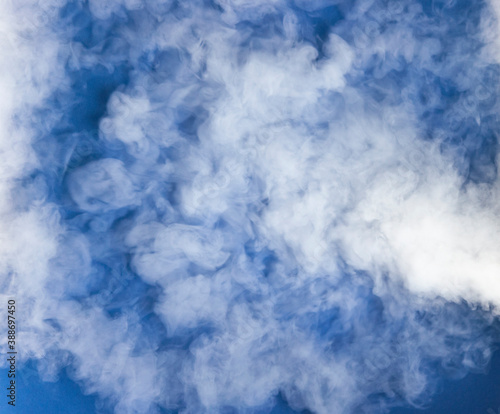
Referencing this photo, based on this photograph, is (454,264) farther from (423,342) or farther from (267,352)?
(267,352)

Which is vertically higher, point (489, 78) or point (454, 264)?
point (489, 78)

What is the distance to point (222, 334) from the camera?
72.9 inches

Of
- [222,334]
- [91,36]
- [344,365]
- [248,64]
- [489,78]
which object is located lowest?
[222,334]

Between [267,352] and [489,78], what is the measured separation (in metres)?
1.52

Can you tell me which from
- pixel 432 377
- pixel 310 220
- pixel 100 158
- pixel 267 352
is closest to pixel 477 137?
pixel 310 220

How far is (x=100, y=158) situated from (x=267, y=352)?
3.69ft

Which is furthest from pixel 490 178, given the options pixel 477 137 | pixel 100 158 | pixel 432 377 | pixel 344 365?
pixel 100 158

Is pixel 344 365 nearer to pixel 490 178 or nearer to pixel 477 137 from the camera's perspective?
pixel 490 178

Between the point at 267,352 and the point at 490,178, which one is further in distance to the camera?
the point at 267,352

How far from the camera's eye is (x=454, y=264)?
1714 millimetres

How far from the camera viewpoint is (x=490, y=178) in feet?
5.71

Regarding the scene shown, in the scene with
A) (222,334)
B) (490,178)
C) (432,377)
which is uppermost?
(490,178)

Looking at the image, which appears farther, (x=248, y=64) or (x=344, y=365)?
(x=344, y=365)

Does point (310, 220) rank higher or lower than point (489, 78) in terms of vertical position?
lower
